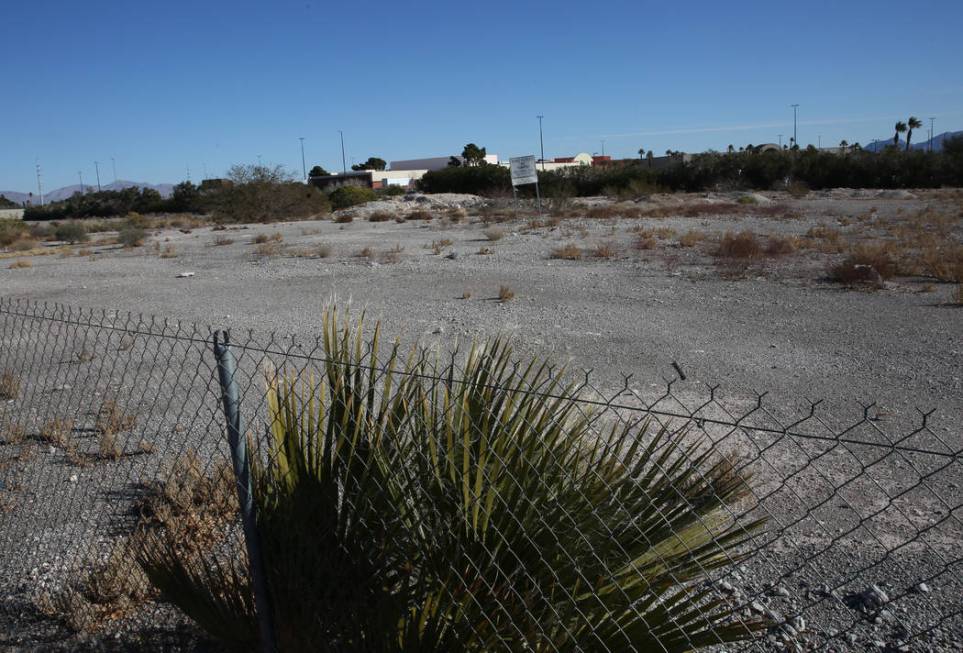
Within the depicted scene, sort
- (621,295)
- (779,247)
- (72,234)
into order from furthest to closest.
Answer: (72,234) → (779,247) → (621,295)

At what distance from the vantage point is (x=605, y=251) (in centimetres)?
2045

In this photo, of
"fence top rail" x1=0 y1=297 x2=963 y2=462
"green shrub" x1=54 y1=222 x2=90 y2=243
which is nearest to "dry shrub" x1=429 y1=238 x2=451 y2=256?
"fence top rail" x1=0 y1=297 x2=963 y2=462

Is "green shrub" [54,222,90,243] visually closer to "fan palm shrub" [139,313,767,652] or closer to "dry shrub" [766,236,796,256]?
"dry shrub" [766,236,796,256]

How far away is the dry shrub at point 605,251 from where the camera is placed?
20.2 m

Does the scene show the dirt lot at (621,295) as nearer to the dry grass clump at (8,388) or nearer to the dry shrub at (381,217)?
the dry grass clump at (8,388)

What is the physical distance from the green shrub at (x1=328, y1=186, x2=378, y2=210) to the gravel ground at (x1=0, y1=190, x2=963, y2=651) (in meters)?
28.6

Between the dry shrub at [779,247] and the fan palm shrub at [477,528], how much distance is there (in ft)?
56.3

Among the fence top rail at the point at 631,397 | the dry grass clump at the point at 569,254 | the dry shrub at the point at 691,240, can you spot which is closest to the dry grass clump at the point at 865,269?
the dry shrub at the point at 691,240

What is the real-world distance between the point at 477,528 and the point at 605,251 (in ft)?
59.2

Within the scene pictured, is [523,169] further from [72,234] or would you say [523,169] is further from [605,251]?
[72,234]

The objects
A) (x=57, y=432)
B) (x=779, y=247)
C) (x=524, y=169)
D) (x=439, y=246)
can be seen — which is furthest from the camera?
(x=524, y=169)

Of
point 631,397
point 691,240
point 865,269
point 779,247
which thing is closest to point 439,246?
point 691,240

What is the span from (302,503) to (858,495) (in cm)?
415

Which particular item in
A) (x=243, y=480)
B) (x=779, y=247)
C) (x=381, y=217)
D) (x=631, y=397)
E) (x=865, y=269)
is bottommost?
(x=631, y=397)
